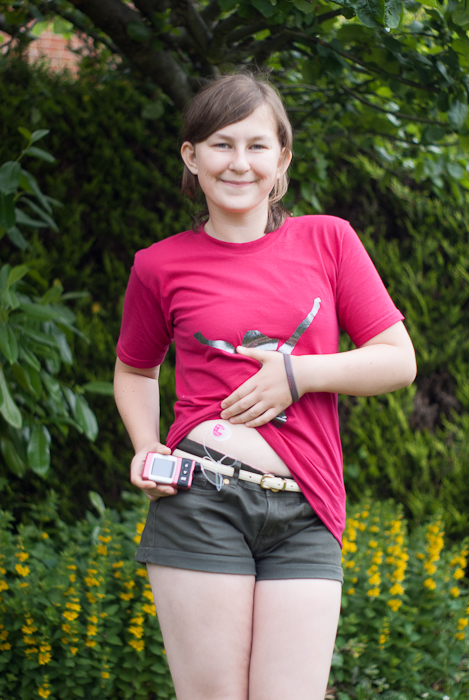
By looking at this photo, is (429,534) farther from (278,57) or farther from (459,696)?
(278,57)

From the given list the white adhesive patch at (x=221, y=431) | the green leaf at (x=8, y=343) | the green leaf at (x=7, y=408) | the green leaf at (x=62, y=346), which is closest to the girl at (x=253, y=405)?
the white adhesive patch at (x=221, y=431)

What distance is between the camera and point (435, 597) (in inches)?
97.2

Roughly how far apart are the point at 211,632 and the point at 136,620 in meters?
1.00

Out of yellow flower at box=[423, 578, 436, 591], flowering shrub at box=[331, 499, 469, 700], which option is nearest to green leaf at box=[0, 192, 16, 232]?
flowering shrub at box=[331, 499, 469, 700]

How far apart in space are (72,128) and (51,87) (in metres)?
0.23

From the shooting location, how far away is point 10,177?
86.4 inches

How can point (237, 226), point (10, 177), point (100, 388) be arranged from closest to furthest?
1. point (237, 226)
2. point (10, 177)
3. point (100, 388)

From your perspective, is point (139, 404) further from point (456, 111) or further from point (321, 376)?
point (456, 111)

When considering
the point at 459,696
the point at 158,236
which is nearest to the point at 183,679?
the point at 459,696

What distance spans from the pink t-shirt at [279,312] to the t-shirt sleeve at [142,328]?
3 cm

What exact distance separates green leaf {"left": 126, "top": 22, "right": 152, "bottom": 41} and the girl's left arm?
1.56 m

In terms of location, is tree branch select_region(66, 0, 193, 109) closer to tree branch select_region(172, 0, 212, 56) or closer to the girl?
tree branch select_region(172, 0, 212, 56)

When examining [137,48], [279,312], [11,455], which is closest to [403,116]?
[137,48]

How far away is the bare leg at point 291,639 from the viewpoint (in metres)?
1.14
